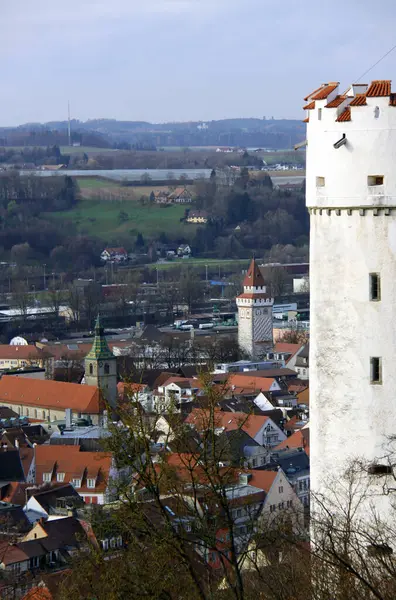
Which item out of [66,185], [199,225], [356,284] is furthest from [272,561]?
[66,185]

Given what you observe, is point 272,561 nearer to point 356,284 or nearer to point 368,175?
point 356,284

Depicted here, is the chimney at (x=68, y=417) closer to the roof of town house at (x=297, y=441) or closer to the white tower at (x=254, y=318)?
the roof of town house at (x=297, y=441)

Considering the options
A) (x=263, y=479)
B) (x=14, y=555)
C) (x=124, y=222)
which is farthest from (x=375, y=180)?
(x=124, y=222)

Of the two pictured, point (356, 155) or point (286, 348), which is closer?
point (356, 155)

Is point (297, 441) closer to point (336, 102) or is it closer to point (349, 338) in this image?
point (349, 338)

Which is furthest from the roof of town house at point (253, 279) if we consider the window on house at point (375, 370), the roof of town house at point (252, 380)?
the window on house at point (375, 370)

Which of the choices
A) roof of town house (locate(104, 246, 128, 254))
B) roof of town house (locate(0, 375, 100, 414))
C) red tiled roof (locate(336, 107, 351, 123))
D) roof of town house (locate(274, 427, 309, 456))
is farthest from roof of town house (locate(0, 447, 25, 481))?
roof of town house (locate(104, 246, 128, 254))

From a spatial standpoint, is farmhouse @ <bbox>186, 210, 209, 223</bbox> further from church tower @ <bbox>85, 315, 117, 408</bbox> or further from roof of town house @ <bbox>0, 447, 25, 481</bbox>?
roof of town house @ <bbox>0, 447, 25, 481</bbox>
